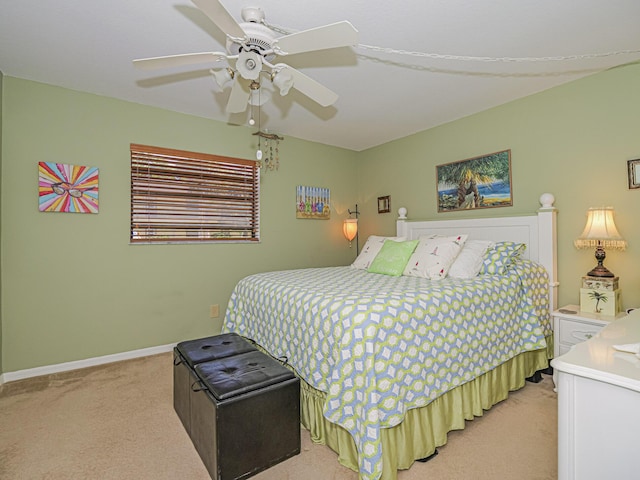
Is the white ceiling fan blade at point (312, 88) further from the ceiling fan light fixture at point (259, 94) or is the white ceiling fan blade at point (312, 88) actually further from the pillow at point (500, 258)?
the pillow at point (500, 258)

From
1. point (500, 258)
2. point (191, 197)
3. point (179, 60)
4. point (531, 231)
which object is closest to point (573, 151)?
point (531, 231)

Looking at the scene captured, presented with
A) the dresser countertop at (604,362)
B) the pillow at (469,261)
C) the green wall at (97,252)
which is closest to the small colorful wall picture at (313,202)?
the green wall at (97,252)

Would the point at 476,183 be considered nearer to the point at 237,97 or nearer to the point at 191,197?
the point at 237,97

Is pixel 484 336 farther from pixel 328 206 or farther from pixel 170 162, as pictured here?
pixel 170 162

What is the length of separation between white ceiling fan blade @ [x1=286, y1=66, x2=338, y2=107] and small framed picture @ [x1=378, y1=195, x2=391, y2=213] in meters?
2.42

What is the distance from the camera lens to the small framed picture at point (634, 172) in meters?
2.35

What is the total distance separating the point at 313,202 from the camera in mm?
4258

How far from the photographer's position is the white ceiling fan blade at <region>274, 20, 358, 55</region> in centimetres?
138

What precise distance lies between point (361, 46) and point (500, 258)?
182cm

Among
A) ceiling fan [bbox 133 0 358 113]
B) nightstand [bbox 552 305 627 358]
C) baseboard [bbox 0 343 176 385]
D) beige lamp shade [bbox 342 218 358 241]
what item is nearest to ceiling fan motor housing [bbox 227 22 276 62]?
ceiling fan [bbox 133 0 358 113]

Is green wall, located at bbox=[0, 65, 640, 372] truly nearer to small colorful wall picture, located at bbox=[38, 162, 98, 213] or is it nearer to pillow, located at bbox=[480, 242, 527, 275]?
small colorful wall picture, located at bbox=[38, 162, 98, 213]

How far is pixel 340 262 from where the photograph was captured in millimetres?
4551

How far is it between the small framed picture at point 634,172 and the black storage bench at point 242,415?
9.06 feet

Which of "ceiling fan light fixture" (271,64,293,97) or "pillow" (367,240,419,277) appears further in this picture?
"pillow" (367,240,419,277)
